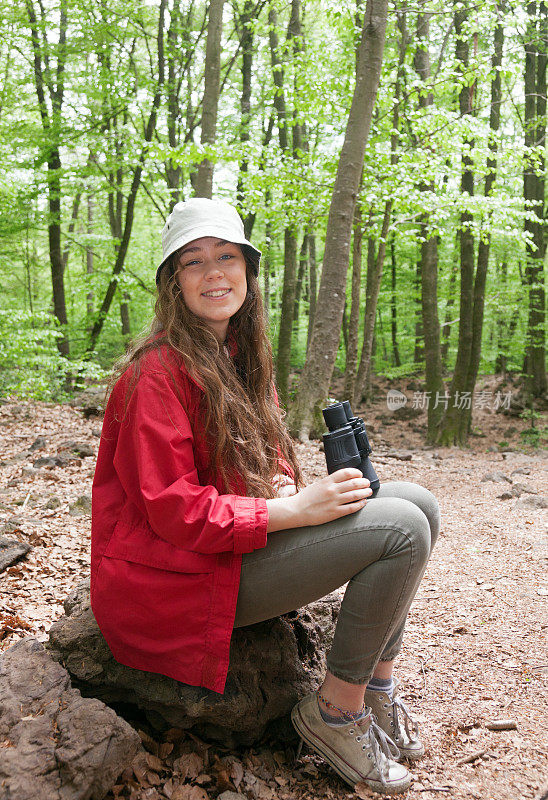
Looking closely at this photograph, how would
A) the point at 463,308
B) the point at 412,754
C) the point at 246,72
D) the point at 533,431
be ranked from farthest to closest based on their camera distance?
the point at 246,72
the point at 533,431
the point at 463,308
the point at 412,754

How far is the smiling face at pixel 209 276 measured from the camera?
2.04m

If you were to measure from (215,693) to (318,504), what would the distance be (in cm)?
74

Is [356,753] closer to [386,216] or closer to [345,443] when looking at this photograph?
[345,443]

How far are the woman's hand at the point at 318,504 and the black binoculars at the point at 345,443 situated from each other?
0.09 meters

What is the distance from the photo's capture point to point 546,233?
13992 mm

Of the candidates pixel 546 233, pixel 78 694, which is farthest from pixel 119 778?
pixel 546 233

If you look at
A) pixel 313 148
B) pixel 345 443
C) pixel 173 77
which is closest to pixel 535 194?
pixel 313 148


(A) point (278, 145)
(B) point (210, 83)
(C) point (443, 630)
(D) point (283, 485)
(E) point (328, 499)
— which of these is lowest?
(C) point (443, 630)

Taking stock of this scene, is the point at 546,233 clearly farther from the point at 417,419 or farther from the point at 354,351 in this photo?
the point at 354,351

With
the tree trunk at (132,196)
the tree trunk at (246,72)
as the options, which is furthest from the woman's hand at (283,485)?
the tree trunk at (246,72)

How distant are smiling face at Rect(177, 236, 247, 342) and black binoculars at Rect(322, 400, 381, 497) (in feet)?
1.77

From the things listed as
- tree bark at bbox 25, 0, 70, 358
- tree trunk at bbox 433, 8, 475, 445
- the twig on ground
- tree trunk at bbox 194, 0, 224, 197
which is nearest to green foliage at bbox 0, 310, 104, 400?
Result: tree bark at bbox 25, 0, 70, 358

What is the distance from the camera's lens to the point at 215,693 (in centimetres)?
191

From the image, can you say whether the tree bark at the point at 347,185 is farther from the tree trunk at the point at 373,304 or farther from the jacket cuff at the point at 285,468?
the jacket cuff at the point at 285,468
